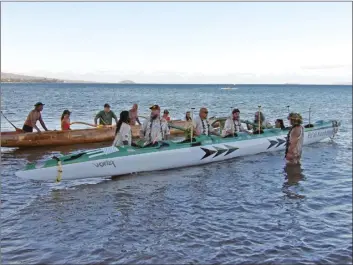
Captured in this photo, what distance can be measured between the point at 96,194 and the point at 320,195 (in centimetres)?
562

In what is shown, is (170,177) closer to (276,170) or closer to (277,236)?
(276,170)

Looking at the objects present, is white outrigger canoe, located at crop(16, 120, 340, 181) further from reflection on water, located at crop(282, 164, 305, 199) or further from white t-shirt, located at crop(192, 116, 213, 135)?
reflection on water, located at crop(282, 164, 305, 199)

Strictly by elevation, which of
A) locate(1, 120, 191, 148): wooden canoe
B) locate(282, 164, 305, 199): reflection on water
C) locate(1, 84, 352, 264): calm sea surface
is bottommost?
locate(1, 84, 352, 264): calm sea surface

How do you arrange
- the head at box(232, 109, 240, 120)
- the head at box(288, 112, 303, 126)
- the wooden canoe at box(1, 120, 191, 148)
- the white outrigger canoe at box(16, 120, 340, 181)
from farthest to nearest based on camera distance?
the wooden canoe at box(1, 120, 191, 148), the head at box(232, 109, 240, 120), the head at box(288, 112, 303, 126), the white outrigger canoe at box(16, 120, 340, 181)

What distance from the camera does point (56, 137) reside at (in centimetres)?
1647

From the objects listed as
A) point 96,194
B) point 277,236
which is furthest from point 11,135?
point 277,236

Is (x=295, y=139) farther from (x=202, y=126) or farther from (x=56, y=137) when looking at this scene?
(x=56, y=137)

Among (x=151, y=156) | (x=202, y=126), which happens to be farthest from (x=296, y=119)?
(x=151, y=156)

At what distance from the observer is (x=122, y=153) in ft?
35.7

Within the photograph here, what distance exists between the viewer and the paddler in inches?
466

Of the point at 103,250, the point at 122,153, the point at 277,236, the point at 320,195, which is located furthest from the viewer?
the point at 122,153

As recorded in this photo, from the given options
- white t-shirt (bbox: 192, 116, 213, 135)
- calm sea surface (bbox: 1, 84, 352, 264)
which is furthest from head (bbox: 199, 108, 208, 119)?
calm sea surface (bbox: 1, 84, 352, 264)

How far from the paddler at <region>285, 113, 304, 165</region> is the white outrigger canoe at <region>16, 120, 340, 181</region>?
2.18 meters

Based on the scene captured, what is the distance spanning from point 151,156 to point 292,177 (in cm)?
431
